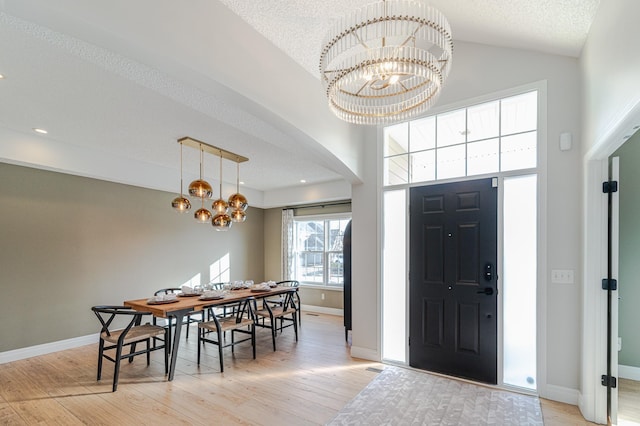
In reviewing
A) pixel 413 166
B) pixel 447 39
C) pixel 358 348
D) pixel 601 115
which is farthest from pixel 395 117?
pixel 358 348

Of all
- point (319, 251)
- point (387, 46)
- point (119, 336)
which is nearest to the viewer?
point (387, 46)

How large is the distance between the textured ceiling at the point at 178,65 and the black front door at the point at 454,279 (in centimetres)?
111

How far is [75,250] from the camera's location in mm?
4574

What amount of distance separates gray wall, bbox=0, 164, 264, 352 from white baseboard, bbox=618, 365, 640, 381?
21.0 ft

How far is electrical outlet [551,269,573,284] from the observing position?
286cm

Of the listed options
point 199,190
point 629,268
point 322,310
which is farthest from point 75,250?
point 629,268

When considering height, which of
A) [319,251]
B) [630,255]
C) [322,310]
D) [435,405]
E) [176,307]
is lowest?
[322,310]

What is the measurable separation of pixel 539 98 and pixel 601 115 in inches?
37.6

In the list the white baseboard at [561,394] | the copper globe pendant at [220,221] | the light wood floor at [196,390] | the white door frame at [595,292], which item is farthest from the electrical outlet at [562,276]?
the copper globe pendant at [220,221]

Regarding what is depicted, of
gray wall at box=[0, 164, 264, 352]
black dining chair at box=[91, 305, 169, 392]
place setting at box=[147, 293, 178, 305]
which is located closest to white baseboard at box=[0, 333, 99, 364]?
gray wall at box=[0, 164, 264, 352]

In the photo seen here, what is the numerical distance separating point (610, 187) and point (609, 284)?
78cm

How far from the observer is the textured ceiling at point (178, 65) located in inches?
64.8

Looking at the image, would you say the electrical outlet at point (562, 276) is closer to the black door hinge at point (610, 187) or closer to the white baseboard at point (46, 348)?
the black door hinge at point (610, 187)

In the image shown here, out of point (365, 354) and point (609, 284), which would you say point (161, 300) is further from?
point (609, 284)
